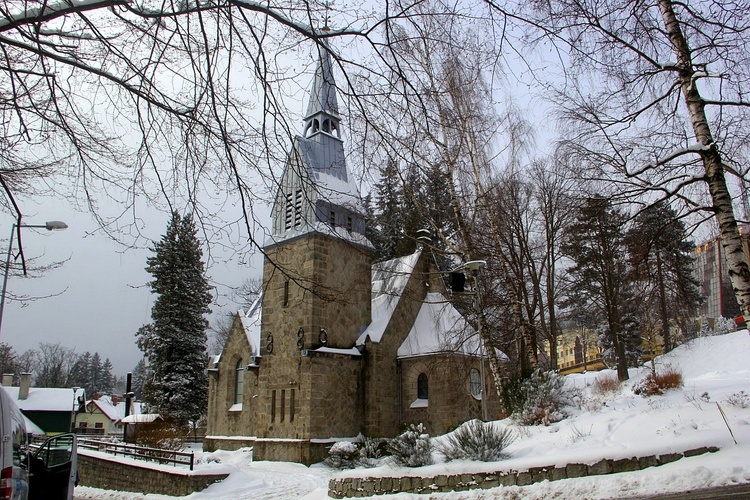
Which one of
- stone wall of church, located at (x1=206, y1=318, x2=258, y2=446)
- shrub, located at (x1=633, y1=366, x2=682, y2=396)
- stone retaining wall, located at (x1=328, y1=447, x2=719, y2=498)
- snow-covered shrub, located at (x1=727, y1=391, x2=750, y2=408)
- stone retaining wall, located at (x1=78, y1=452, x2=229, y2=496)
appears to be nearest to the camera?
stone retaining wall, located at (x1=328, y1=447, x2=719, y2=498)

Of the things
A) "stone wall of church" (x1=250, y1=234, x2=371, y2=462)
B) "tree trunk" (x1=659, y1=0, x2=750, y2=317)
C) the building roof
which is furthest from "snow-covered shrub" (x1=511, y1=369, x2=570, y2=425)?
the building roof

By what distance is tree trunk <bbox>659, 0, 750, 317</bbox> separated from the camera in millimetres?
7820

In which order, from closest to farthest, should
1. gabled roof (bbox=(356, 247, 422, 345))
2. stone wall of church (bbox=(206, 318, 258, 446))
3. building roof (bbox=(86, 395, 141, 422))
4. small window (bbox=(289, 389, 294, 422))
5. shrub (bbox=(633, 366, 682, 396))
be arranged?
shrub (bbox=(633, 366, 682, 396)) < small window (bbox=(289, 389, 294, 422)) < gabled roof (bbox=(356, 247, 422, 345)) < stone wall of church (bbox=(206, 318, 258, 446)) < building roof (bbox=(86, 395, 141, 422))

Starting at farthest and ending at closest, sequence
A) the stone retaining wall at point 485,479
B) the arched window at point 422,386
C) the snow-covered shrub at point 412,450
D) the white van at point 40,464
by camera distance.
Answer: the arched window at point 422,386 → the snow-covered shrub at point 412,450 → the stone retaining wall at point 485,479 → the white van at point 40,464

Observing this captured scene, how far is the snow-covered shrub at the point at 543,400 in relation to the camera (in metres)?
11.5

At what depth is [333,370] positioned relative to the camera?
68.1 ft

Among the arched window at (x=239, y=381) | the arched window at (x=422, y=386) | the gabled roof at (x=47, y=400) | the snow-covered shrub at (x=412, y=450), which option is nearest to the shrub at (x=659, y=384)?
the snow-covered shrub at (x=412, y=450)

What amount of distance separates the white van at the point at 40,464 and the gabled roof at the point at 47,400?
136ft

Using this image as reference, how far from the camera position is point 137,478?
1688 cm

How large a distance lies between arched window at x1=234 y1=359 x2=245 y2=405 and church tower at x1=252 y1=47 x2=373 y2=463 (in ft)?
8.75

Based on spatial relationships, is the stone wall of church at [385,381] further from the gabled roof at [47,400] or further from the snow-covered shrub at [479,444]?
the gabled roof at [47,400]

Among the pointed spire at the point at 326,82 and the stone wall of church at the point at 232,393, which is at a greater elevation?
the pointed spire at the point at 326,82

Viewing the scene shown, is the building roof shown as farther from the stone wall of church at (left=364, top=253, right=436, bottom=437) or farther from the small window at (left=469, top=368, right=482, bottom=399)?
the small window at (left=469, top=368, right=482, bottom=399)

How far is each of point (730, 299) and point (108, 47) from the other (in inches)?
2007
